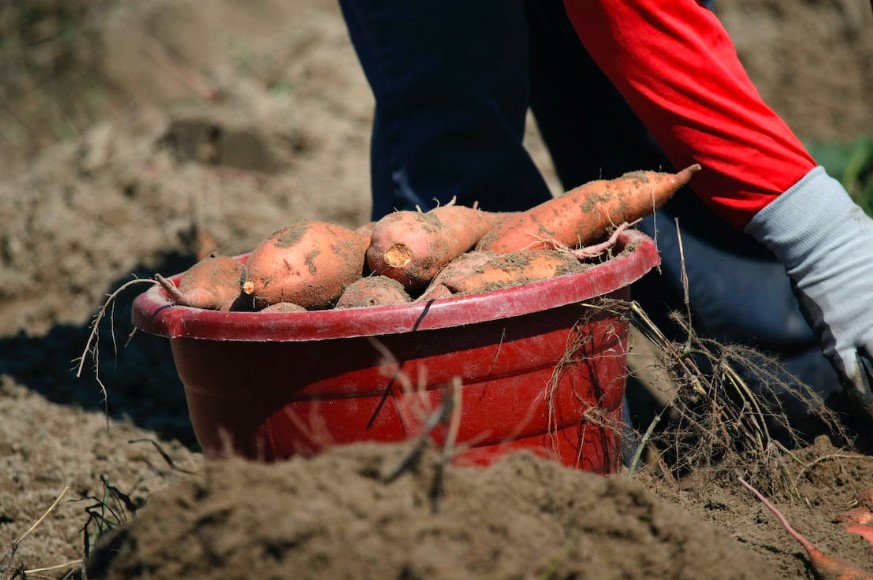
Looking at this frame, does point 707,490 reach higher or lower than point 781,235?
lower

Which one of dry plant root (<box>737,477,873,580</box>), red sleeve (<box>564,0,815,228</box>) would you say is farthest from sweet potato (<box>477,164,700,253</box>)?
dry plant root (<box>737,477,873,580</box>)

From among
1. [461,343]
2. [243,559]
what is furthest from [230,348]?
[243,559]

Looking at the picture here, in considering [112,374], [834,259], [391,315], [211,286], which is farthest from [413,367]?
[112,374]

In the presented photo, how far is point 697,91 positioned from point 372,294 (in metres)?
0.77

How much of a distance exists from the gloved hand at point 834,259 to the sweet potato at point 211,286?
1123 mm

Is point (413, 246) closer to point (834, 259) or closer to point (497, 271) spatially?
point (497, 271)

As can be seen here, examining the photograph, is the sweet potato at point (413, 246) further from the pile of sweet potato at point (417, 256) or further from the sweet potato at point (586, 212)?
the sweet potato at point (586, 212)

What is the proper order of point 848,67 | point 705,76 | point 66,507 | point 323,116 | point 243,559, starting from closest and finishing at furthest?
point 243,559
point 705,76
point 66,507
point 323,116
point 848,67

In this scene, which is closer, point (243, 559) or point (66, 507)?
point (243, 559)

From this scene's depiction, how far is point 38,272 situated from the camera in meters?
3.68

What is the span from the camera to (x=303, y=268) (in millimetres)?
1736

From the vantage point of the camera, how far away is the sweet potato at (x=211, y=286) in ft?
5.89

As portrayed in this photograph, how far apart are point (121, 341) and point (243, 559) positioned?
2121mm

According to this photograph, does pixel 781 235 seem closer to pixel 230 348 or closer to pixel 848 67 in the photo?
pixel 230 348
